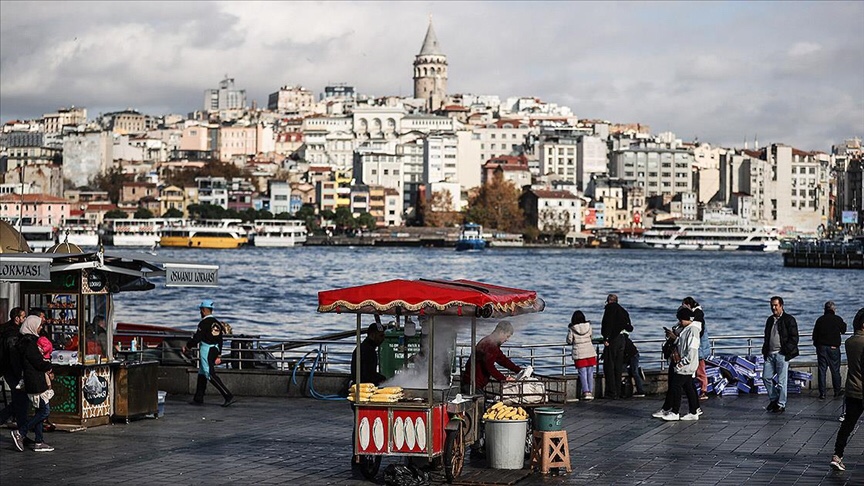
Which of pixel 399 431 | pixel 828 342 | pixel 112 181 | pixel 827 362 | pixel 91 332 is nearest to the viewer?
pixel 399 431

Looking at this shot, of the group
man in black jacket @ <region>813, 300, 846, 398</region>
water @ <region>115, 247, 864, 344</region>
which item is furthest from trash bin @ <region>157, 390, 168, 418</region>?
man in black jacket @ <region>813, 300, 846, 398</region>

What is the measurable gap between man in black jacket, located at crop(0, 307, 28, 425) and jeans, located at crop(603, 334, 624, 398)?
684 cm

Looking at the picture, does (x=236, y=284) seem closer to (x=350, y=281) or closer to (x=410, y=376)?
(x=350, y=281)

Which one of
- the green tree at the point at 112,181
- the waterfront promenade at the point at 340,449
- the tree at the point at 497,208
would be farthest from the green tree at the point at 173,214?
the waterfront promenade at the point at 340,449

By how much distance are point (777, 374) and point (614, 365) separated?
202 centimetres

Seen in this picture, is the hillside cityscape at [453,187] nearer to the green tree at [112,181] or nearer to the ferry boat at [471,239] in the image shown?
the green tree at [112,181]

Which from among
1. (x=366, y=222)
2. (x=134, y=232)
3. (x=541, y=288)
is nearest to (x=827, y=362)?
(x=541, y=288)

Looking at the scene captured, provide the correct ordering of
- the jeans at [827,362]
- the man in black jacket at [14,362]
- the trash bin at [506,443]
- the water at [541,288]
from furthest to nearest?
the water at [541,288]
the jeans at [827,362]
the man in black jacket at [14,362]
the trash bin at [506,443]

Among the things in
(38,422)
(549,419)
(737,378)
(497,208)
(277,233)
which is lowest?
(737,378)

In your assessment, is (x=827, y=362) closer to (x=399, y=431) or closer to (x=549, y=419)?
(x=549, y=419)

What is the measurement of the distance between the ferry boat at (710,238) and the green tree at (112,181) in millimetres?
64704

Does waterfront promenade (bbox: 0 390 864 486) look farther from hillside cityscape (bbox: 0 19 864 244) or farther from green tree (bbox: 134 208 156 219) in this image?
green tree (bbox: 134 208 156 219)

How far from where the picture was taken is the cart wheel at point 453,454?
1062 centimetres

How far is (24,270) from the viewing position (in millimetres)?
12594
